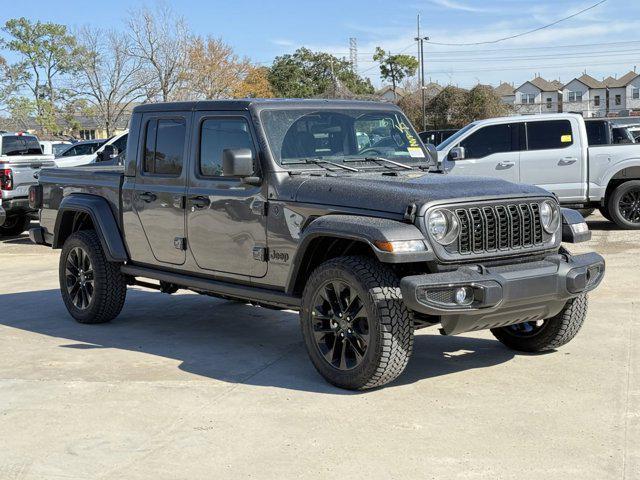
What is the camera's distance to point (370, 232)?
208 inches

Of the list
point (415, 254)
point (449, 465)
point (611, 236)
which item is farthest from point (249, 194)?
point (611, 236)

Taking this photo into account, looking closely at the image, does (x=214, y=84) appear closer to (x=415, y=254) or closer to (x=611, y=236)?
(x=611, y=236)

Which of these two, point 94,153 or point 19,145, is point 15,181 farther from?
point 94,153

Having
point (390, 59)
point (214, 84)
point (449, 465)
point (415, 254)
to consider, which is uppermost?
point (390, 59)

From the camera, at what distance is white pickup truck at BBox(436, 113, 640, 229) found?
550 inches

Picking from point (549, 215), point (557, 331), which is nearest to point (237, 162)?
point (549, 215)

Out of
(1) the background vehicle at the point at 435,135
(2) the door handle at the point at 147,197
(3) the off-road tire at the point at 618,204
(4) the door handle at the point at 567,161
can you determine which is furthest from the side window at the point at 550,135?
(1) the background vehicle at the point at 435,135

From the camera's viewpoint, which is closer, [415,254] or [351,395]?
[415,254]

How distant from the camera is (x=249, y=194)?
6.38m

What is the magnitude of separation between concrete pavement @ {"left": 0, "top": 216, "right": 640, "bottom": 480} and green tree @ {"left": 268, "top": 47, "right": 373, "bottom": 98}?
198 feet

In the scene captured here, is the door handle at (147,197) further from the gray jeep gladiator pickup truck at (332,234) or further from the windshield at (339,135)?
the windshield at (339,135)

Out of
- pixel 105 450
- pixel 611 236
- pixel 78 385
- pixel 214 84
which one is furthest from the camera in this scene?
pixel 214 84

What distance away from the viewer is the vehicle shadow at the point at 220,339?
20.5 feet

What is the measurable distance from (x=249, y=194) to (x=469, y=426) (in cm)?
237
